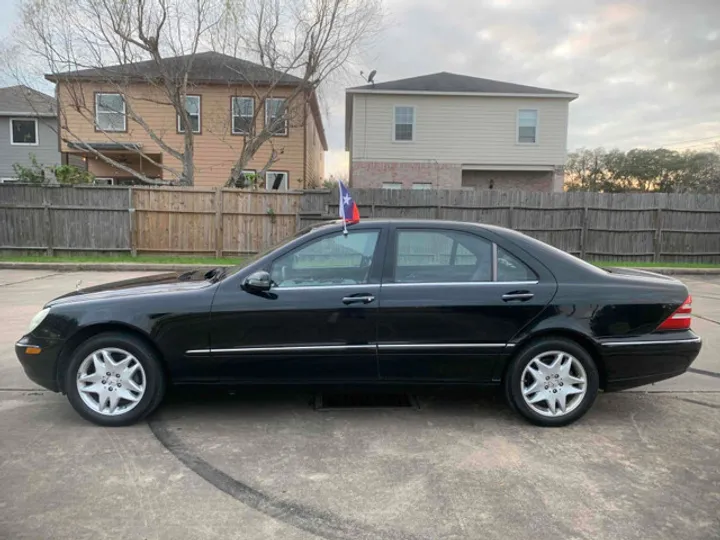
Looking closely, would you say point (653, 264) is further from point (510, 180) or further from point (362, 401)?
point (362, 401)

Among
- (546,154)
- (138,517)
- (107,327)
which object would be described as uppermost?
(546,154)

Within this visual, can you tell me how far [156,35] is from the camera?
52.6 feet

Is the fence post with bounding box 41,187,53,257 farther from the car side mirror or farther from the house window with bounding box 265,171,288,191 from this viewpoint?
the car side mirror

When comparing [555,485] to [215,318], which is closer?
[555,485]

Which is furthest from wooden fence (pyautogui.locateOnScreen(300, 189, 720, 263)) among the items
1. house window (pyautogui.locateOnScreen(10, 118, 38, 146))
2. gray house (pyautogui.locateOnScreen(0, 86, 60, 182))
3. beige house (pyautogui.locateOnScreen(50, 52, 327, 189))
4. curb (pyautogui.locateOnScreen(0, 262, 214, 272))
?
house window (pyautogui.locateOnScreen(10, 118, 38, 146))

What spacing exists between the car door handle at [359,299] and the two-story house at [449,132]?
711 inches

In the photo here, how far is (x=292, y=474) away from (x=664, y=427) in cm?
284

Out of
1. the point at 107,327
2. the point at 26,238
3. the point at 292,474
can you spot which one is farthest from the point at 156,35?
the point at 292,474

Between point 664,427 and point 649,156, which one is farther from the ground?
point 649,156

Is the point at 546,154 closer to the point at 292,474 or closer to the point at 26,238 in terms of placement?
the point at 26,238

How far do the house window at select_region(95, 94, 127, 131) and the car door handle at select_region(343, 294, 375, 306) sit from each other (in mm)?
19545

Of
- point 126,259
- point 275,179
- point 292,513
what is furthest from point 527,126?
point 292,513

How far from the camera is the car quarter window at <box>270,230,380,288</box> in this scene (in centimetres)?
399

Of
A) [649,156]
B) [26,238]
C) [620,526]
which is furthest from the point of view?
[649,156]
